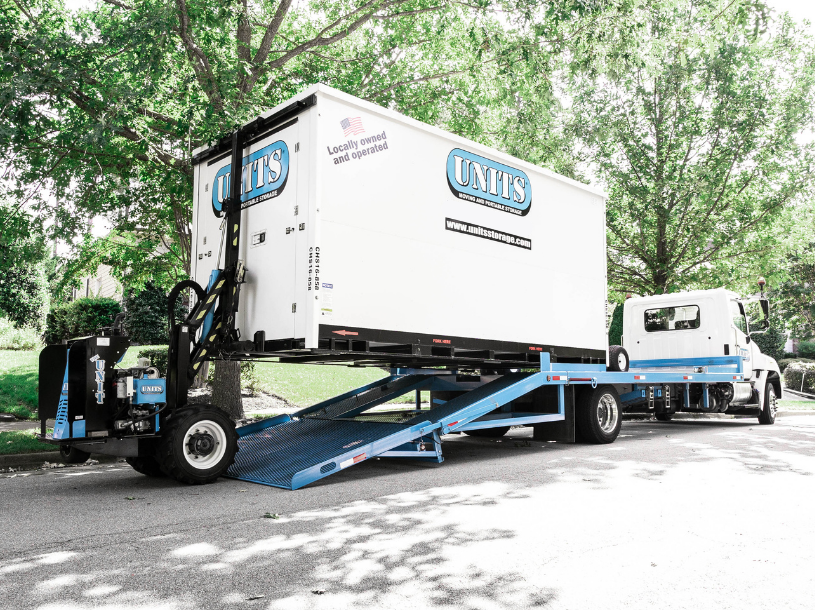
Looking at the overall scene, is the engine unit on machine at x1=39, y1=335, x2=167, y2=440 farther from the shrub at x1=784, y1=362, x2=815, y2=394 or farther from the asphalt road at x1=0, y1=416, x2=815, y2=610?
the shrub at x1=784, y1=362, x2=815, y2=394

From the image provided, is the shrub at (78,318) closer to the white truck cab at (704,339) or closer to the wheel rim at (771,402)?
the white truck cab at (704,339)

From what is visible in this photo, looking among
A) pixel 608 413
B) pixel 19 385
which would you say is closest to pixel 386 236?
pixel 608 413

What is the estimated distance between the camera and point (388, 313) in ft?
24.8

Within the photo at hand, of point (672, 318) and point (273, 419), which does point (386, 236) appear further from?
point (672, 318)

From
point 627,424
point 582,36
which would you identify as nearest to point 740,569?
point 582,36

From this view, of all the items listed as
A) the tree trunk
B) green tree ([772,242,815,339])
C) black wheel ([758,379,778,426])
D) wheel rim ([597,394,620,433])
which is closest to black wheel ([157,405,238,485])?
the tree trunk

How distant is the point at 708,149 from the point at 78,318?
2029cm

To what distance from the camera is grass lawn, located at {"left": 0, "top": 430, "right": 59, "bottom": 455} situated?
8.52 meters

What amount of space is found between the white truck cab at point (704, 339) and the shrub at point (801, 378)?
13092 mm

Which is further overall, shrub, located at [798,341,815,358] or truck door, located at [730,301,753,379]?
shrub, located at [798,341,815,358]

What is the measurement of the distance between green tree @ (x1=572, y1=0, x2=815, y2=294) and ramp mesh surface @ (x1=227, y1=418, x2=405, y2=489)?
10.8 metres

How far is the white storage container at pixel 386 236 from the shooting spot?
22.8ft

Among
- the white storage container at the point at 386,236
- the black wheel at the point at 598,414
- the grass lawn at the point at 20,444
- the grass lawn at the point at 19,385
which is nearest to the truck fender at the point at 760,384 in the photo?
the black wheel at the point at 598,414

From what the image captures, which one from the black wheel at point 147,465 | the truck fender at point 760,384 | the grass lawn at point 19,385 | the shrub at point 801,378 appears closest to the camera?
the black wheel at point 147,465
